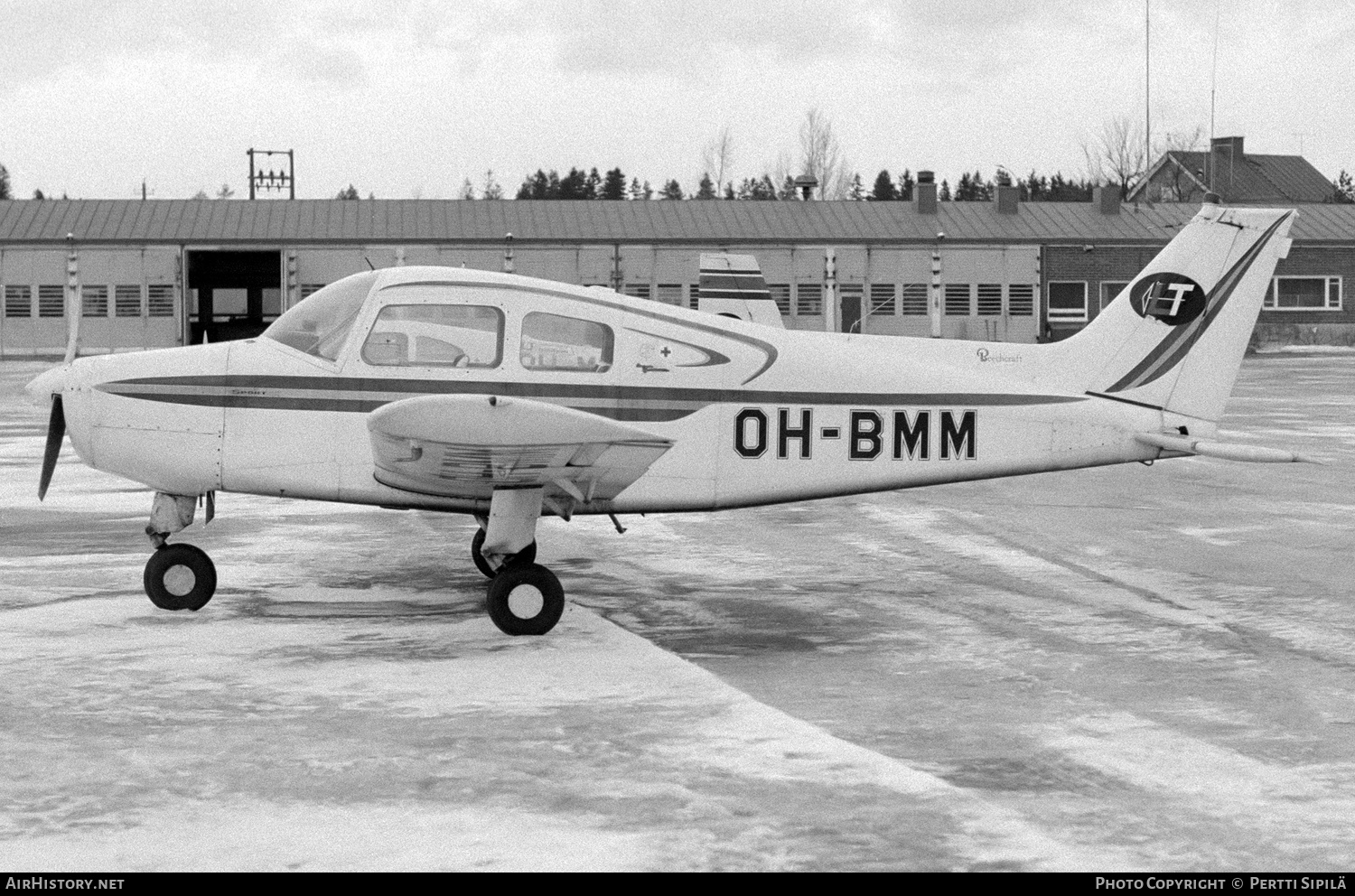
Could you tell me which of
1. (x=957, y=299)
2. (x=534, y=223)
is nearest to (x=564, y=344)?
(x=534, y=223)

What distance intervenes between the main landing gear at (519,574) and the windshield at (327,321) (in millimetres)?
1365

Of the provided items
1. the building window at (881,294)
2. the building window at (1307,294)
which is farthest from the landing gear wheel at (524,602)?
the building window at (1307,294)

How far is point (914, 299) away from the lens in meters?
56.5

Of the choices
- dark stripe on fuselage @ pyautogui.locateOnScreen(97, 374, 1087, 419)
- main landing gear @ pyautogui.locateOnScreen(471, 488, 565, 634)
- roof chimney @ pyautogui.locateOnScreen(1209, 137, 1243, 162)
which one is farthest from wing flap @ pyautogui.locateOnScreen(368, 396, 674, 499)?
roof chimney @ pyautogui.locateOnScreen(1209, 137, 1243, 162)

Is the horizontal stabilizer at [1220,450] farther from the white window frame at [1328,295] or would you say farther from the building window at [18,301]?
the white window frame at [1328,295]

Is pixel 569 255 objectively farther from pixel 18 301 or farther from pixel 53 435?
pixel 53 435

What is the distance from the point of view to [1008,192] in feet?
198

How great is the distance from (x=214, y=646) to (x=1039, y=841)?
4818 millimetres

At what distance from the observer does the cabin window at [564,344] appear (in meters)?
9.27

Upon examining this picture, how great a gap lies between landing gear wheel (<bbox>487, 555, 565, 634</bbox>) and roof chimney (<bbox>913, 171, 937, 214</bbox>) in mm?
51729

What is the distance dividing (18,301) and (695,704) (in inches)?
2054
